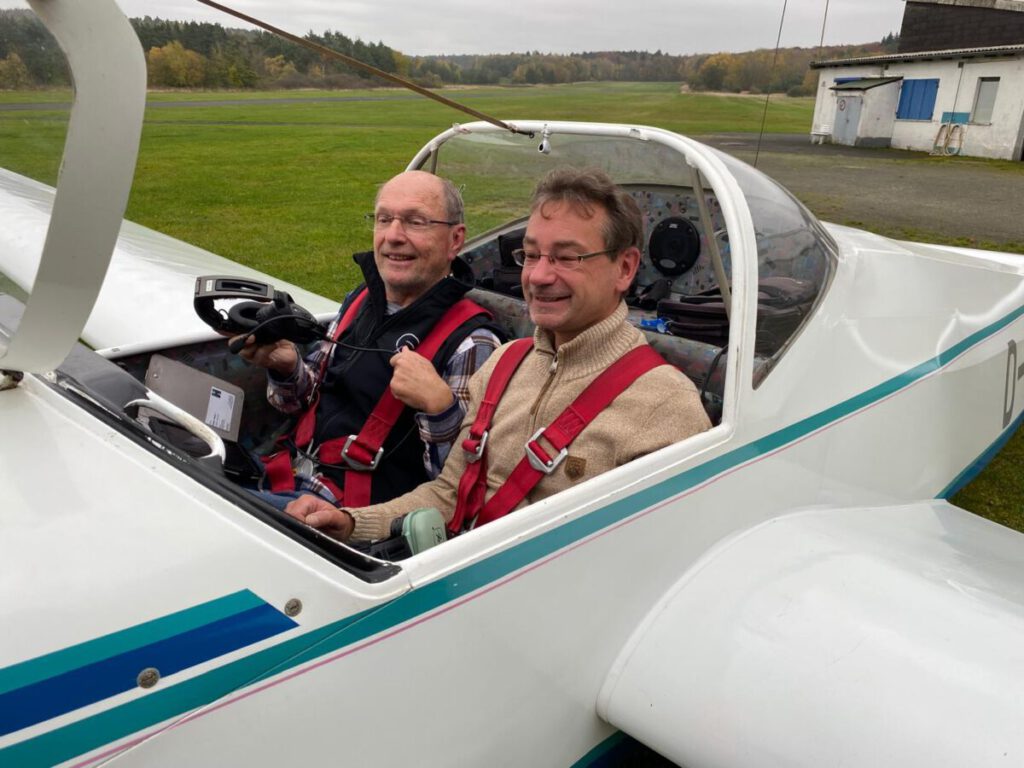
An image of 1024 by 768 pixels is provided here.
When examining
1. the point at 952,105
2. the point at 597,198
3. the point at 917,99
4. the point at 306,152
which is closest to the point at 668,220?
the point at 597,198

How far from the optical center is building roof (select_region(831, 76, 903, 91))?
77.0ft

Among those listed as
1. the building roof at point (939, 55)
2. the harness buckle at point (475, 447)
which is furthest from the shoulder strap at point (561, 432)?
the building roof at point (939, 55)

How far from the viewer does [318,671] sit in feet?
4.05

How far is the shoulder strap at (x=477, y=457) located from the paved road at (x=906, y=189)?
1031 centimetres

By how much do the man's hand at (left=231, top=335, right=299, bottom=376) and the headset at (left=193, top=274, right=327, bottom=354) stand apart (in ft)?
0.19

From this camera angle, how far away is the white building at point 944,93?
2138 cm

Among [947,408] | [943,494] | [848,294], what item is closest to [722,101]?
[848,294]

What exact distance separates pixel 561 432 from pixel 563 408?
0.35ft

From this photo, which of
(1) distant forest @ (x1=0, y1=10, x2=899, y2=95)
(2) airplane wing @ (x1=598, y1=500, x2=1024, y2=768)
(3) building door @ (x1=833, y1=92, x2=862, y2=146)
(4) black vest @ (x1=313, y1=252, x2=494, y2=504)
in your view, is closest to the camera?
(1) distant forest @ (x1=0, y1=10, x2=899, y2=95)

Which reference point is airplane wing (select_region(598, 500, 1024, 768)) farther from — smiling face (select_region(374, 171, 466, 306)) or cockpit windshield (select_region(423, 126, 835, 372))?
smiling face (select_region(374, 171, 466, 306))

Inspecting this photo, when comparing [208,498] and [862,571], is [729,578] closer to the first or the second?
[862,571]

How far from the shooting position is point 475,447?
195cm

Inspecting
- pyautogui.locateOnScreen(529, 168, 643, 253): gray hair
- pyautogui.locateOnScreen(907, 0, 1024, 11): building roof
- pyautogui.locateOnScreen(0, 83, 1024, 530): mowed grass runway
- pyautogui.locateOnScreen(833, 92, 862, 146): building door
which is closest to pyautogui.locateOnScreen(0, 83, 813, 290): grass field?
pyautogui.locateOnScreen(0, 83, 1024, 530): mowed grass runway

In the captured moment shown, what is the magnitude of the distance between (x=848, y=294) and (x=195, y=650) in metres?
2.08
